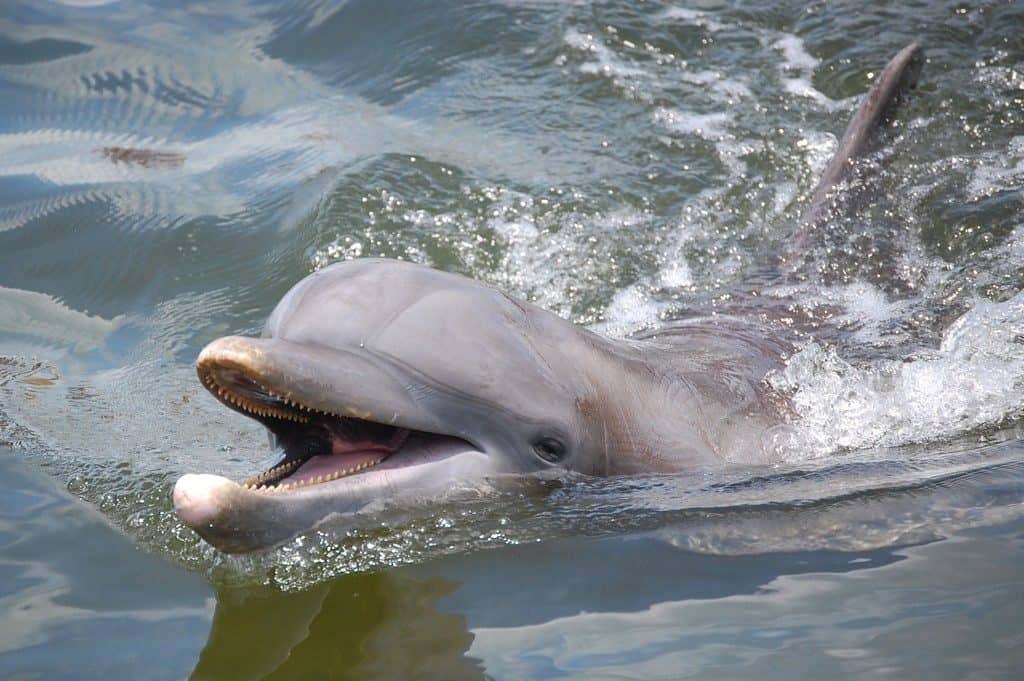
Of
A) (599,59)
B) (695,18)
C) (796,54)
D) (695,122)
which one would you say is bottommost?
(695,122)

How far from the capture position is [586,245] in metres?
9.56

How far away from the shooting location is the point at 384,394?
4.71 metres

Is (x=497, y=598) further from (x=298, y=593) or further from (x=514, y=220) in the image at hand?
(x=514, y=220)

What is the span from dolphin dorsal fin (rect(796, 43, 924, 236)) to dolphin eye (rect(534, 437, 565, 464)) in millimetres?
4369

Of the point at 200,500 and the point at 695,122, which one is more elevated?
the point at 695,122

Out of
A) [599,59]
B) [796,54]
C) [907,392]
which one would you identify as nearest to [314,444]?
[907,392]

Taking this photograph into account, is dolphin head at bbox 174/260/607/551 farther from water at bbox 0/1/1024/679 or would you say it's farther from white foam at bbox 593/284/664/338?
white foam at bbox 593/284/664/338

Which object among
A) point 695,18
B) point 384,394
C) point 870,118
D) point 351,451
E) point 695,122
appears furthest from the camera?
point 695,18

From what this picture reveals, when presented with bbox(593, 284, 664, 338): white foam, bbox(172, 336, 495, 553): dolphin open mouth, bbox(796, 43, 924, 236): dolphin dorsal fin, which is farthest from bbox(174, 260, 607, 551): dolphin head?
bbox(796, 43, 924, 236): dolphin dorsal fin

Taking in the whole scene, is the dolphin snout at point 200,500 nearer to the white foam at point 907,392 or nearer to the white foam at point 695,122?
the white foam at point 907,392

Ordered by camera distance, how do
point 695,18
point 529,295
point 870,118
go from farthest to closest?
1. point 695,18
2. point 870,118
3. point 529,295

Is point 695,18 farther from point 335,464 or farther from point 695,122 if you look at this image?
point 335,464

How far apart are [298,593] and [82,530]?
1.33 m

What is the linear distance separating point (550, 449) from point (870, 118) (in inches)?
201
